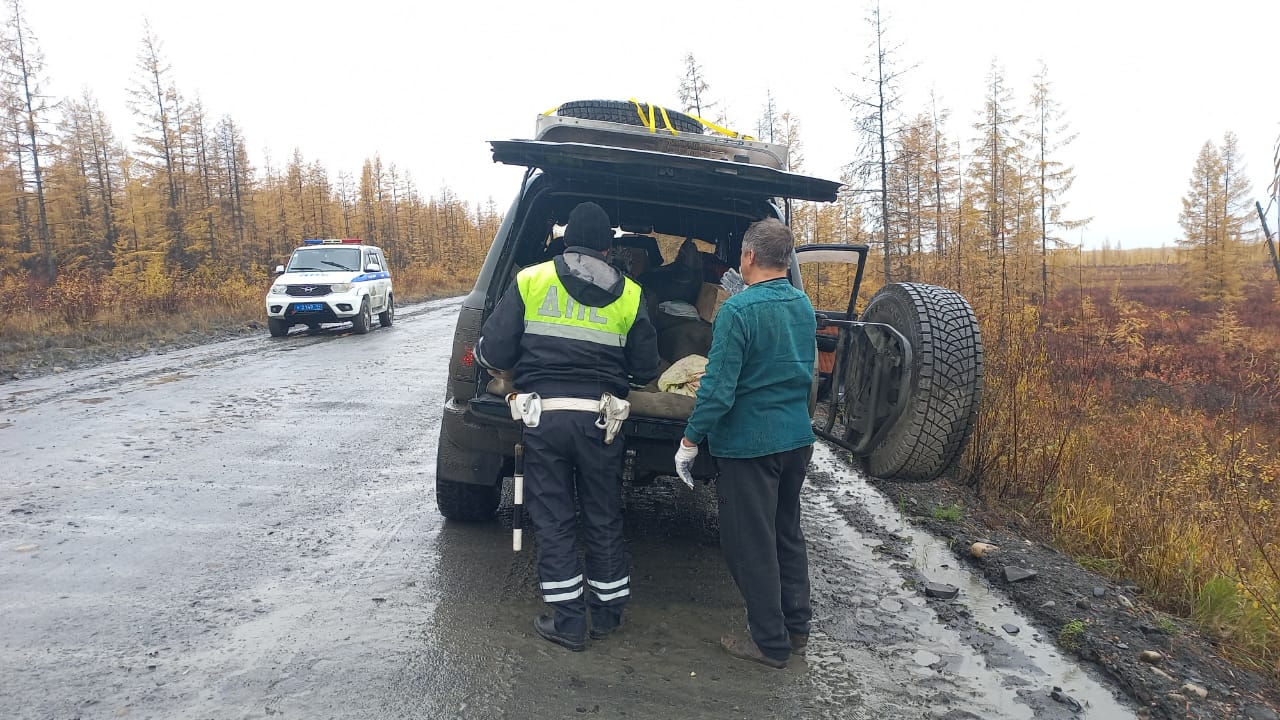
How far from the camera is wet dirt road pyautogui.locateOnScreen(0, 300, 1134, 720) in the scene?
9.07 feet

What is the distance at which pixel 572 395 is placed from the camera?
340cm

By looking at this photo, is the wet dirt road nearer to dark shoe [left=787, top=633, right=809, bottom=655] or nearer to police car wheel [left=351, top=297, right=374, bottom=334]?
dark shoe [left=787, top=633, right=809, bottom=655]

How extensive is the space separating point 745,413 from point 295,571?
2.53 meters

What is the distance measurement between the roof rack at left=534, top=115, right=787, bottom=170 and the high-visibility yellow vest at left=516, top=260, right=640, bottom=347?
122 cm

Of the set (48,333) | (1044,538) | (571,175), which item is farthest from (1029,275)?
(48,333)

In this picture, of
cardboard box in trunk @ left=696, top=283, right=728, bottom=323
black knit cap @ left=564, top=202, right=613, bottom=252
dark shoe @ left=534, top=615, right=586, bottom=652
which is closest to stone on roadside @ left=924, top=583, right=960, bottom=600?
dark shoe @ left=534, top=615, right=586, bottom=652

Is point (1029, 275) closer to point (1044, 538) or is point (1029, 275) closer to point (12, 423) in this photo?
point (1044, 538)

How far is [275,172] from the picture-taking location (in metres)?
73.9

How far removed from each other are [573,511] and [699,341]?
1.66 metres

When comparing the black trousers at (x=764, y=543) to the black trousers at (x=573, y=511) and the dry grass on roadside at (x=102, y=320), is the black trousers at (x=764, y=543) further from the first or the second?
the dry grass on roadside at (x=102, y=320)

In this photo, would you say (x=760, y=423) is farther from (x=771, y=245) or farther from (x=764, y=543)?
(x=771, y=245)

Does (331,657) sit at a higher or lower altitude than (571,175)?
lower

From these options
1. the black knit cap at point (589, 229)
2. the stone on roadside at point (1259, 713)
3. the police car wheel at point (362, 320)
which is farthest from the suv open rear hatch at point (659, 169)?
the police car wheel at point (362, 320)

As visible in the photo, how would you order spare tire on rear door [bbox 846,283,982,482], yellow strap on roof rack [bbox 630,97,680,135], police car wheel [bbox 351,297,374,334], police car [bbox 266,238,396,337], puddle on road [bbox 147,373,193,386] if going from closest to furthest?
spare tire on rear door [bbox 846,283,982,482] < yellow strap on roof rack [bbox 630,97,680,135] < puddle on road [bbox 147,373,193,386] < police car [bbox 266,238,396,337] < police car wheel [bbox 351,297,374,334]
